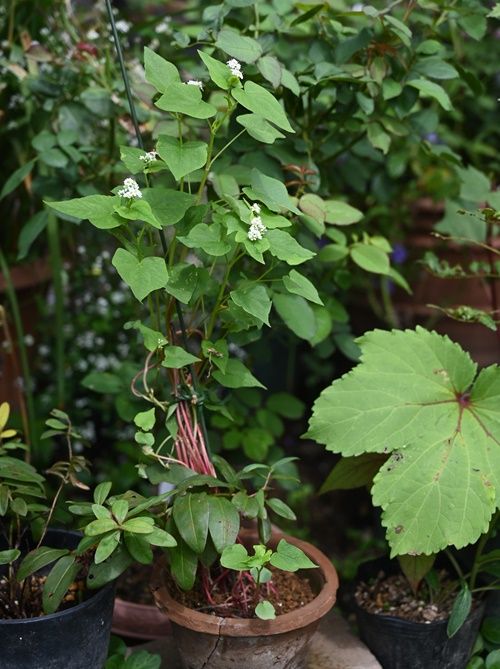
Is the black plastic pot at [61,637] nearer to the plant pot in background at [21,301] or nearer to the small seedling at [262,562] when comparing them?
the small seedling at [262,562]

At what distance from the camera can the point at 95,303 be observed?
216 centimetres

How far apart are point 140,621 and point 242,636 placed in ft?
1.57

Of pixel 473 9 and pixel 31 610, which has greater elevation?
pixel 473 9

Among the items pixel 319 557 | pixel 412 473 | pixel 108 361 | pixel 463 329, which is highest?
pixel 412 473

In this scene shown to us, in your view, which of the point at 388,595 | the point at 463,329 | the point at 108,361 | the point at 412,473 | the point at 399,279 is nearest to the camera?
the point at 412,473

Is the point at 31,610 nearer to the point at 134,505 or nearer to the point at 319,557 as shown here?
the point at 134,505

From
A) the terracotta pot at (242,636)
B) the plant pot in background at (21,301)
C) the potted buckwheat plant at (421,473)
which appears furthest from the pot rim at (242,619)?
the plant pot in background at (21,301)

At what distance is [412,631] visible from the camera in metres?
1.35

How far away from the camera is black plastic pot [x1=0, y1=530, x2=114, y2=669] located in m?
1.09

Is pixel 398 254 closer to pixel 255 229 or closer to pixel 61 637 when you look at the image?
pixel 255 229

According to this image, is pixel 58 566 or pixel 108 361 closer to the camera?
pixel 58 566

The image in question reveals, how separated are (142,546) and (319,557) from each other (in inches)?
13.8

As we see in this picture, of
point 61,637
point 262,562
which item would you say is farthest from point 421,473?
point 61,637

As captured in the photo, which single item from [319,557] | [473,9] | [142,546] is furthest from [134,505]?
[473,9]
